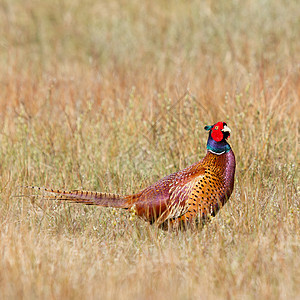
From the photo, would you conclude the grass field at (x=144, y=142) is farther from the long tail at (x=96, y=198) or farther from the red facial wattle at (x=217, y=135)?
the red facial wattle at (x=217, y=135)

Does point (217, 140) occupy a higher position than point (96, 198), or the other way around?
point (217, 140)

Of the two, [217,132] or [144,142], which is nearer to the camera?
[217,132]

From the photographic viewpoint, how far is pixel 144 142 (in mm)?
6160

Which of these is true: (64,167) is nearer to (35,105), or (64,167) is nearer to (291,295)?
(35,105)

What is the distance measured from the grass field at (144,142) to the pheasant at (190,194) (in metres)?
0.12

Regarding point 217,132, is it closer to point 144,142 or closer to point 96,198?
point 96,198

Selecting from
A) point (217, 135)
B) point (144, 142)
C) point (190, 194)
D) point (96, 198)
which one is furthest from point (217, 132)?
point (144, 142)

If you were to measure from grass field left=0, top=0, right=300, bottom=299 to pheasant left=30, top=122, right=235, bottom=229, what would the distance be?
12 centimetres

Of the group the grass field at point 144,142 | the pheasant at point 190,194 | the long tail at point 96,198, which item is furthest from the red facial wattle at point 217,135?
the long tail at point 96,198

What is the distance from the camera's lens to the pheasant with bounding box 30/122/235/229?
398cm

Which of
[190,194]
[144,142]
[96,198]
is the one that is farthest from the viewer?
[144,142]

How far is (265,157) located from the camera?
5441 millimetres

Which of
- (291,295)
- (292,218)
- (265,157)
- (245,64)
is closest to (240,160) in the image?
(265,157)

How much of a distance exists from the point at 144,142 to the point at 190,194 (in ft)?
7.30
